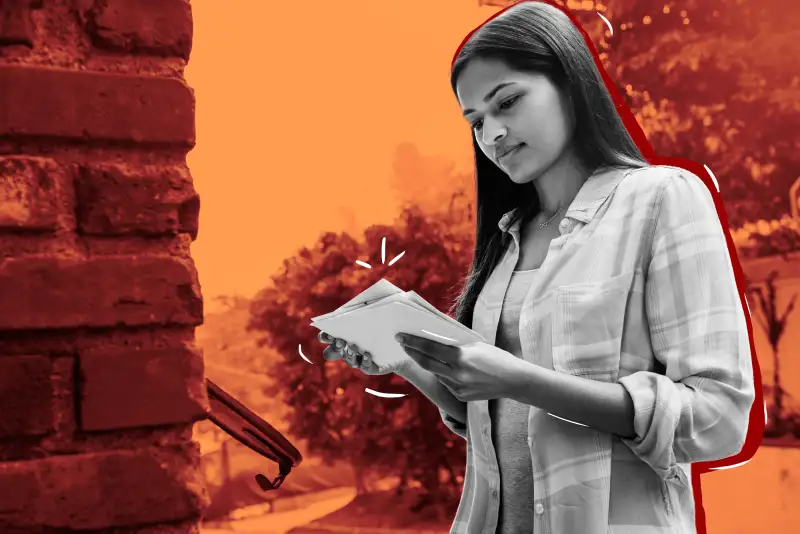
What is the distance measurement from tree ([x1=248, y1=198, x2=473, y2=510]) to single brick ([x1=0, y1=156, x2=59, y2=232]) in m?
2.60

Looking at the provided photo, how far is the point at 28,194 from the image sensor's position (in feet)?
2.04

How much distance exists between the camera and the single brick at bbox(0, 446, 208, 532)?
1.97ft

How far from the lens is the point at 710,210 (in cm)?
87

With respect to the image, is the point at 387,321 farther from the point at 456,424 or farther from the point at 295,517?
the point at 295,517

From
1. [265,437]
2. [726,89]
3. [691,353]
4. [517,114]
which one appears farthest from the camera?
[726,89]

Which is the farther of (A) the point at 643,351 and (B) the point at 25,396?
(A) the point at 643,351

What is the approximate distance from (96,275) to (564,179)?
577 mm

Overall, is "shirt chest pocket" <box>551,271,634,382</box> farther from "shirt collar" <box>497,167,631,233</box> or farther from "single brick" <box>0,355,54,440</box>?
"single brick" <box>0,355,54,440</box>

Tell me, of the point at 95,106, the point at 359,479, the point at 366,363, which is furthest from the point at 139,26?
the point at 359,479

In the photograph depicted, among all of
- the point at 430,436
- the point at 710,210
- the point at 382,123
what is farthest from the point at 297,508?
the point at 710,210

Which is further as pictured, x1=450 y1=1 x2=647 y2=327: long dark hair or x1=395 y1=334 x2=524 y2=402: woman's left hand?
x1=450 y1=1 x2=647 y2=327: long dark hair

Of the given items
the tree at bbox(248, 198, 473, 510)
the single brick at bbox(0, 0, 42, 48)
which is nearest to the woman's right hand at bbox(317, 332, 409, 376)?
the single brick at bbox(0, 0, 42, 48)

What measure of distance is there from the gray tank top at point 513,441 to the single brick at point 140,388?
0.41 metres

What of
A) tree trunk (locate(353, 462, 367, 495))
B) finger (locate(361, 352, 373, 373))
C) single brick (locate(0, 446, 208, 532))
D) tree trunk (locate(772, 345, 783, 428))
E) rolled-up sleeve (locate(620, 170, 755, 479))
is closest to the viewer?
single brick (locate(0, 446, 208, 532))
